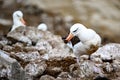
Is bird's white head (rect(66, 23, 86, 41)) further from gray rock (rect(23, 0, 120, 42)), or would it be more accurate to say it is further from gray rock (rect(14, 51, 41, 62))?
gray rock (rect(23, 0, 120, 42))

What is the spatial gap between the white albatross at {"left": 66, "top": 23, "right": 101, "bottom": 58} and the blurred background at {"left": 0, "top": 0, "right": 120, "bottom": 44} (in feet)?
41.8

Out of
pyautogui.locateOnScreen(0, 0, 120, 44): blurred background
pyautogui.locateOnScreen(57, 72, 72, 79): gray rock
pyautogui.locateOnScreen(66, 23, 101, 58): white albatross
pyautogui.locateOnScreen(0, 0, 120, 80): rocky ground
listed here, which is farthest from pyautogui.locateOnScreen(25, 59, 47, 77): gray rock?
pyautogui.locateOnScreen(0, 0, 120, 44): blurred background

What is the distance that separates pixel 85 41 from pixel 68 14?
48.4 ft

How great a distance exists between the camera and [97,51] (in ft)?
29.6

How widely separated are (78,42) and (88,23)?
13.4 meters

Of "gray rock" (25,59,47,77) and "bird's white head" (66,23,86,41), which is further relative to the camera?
"bird's white head" (66,23,86,41)

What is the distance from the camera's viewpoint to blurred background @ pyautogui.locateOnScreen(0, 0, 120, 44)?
74.7 feet

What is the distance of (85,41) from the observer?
912cm

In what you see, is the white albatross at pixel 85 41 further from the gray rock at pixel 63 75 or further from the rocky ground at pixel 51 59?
the gray rock at pixel 63 75

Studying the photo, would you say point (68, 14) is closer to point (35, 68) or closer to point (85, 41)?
point (85, 41)

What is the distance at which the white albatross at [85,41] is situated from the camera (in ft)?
29.8

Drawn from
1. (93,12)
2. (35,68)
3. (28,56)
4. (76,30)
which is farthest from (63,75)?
(93,12)

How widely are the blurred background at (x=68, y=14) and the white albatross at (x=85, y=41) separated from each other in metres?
12.7

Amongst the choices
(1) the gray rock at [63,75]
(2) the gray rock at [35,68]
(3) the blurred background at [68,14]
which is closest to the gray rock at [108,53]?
(1) the gray rock at [63,75]
